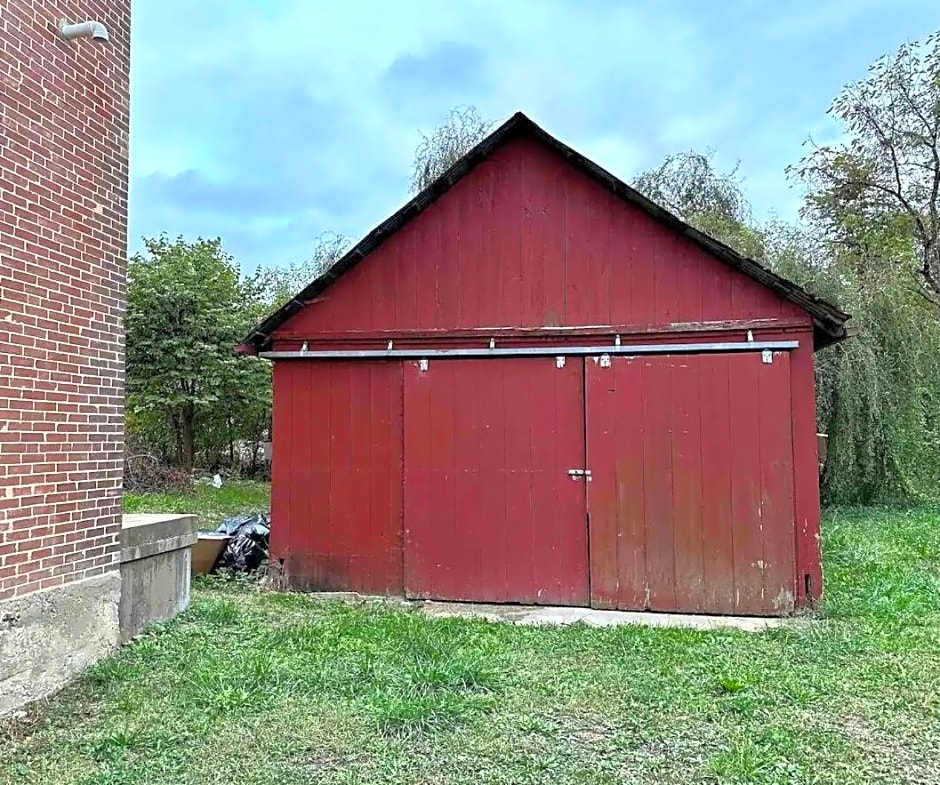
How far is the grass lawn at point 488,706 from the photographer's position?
309 centimetres

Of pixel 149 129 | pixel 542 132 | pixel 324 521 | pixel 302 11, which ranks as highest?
pixel 302 11

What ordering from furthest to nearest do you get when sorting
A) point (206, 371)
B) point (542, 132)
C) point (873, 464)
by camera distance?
point (206, 371), point (873, 464), point (542, 132)

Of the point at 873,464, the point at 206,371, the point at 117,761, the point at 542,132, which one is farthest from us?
the point at 206,371

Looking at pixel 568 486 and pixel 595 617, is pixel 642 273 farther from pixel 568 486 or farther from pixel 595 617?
pixel 595 617

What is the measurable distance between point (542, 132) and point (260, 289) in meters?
12.8

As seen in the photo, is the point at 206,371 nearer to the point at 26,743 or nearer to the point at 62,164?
the point at 62,164

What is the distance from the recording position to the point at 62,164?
410 cm

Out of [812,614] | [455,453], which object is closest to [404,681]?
[455,453]

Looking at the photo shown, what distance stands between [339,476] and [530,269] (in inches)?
99.7

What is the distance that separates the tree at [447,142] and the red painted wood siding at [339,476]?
736 cm

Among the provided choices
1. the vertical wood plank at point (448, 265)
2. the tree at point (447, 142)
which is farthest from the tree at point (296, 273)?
the vertical wood plank at point (448, 265)

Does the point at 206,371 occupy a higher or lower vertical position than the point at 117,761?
higher

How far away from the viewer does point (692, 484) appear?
5836 millimetres

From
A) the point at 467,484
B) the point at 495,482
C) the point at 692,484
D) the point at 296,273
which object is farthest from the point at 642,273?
the point at 296,273
